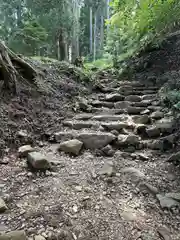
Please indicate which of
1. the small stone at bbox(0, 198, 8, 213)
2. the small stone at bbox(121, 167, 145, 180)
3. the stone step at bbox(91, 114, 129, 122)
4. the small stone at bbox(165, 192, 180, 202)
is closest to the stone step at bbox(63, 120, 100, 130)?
the stone step at bbox(91, 114, 129, 122)

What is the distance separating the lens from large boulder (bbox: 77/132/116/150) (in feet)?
10.4

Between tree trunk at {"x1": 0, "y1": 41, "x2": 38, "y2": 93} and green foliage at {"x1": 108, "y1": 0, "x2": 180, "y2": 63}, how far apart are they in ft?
7.78

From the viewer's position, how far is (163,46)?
691 centimetres

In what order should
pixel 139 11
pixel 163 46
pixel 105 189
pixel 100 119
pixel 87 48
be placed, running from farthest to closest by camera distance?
pixel 87 48, pixel 163 46, pixel 139 11, pixel 100 119, pixel 105 189

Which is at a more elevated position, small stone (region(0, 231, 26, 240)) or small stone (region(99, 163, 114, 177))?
small stone (region(0, 231, 26, 240))

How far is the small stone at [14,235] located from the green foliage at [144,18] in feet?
14.6

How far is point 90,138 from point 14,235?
194 cm

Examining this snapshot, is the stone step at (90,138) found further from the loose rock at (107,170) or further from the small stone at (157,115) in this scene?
the small stone at (157,115)

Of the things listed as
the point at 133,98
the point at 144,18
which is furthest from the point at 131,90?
the point at 144,18

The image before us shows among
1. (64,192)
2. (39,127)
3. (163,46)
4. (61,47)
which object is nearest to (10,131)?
(39,127)

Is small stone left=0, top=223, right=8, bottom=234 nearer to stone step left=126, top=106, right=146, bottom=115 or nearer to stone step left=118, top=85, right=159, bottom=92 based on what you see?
stone step left=126, top=106, right=146, bottom=115

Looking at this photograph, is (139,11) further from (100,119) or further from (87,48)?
(87,48)

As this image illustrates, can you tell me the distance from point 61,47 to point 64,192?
8.42 m

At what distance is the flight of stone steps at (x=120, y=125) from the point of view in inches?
126
